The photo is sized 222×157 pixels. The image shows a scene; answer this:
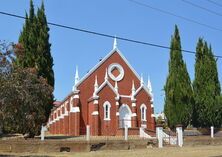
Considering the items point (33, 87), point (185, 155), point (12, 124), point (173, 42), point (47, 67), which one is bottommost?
point (185, 155)

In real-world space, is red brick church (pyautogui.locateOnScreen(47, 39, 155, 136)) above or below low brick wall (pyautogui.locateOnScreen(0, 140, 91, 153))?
above

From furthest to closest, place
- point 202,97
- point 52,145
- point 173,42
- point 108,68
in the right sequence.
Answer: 1. point 108,68
2. point 202,97
3. point 173,42
4. point 52,145

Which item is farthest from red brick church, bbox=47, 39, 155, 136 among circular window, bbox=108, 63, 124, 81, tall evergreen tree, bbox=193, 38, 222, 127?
tall evergreen tree, bbox=193, 38, 222, 127

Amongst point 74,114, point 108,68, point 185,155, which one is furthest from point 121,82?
point 185,155

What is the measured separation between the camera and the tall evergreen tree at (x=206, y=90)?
50562mm

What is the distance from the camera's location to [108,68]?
181ft

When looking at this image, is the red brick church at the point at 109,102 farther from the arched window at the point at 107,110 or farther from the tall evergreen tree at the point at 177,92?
the tall evergreen tree at the point at 177,92

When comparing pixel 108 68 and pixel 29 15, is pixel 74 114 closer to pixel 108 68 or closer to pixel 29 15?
pixel 108 68

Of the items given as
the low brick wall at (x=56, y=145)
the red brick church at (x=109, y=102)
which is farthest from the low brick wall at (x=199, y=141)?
the red brick church at (x=109, y=102)

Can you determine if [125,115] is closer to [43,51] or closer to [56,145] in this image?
[43,51]

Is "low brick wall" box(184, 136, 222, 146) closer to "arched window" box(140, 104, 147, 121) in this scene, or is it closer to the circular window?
"arched window" box(140, 104, 147, 121)

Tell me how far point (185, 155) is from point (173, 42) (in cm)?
2167

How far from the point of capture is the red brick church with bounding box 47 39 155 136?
51.5 meters

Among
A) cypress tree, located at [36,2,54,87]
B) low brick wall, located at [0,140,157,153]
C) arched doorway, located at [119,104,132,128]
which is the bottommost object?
low brick wall, located at [0,140,157,153]
